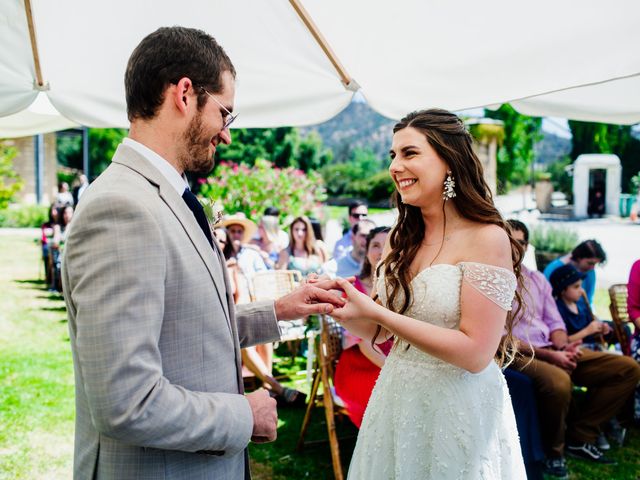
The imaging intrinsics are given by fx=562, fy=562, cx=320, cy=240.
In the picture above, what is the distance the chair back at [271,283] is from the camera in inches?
281

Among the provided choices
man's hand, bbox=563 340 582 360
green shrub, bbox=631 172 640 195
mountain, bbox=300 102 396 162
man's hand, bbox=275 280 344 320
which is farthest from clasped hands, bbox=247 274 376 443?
mountain, bbox=300 102 396 162

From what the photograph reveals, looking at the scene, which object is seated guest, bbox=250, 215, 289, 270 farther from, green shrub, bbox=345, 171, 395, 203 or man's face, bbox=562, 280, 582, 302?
green shrub, bbox=345, 171, 395, 203

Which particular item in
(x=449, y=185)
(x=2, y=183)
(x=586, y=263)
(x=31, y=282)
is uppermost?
(x=2, y=183)

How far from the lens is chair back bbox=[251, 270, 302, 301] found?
715 cm

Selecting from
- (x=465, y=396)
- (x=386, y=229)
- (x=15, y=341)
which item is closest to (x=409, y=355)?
(x=465, y=396)

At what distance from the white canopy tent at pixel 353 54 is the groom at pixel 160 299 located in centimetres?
156

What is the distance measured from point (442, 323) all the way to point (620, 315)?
477 cm

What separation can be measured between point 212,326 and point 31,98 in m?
2.86

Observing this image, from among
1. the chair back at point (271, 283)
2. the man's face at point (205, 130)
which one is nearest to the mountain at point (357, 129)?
the chair back at point (271, 283)

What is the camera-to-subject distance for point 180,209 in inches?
62.8

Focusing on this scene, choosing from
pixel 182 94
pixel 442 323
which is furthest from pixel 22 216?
pixel 182 94

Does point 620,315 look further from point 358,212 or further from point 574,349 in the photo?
point 358,212

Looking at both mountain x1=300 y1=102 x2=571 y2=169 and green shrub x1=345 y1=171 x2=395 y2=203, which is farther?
mountain x1=300 y1=102 x2=571 y2=169

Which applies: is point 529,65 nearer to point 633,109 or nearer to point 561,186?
point 633,109
